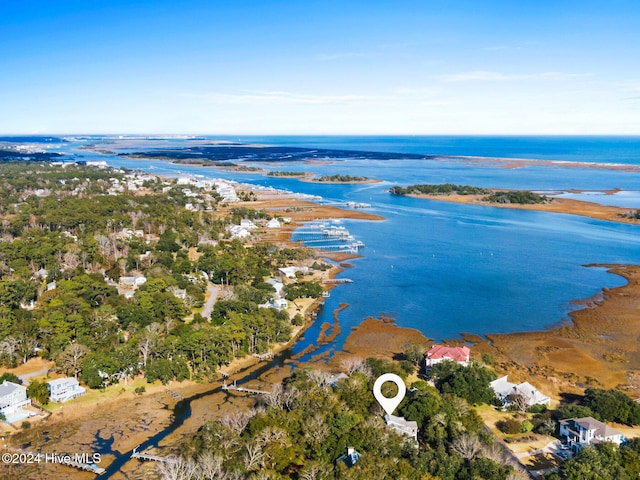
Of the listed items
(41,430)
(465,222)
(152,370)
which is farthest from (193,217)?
(41,430)

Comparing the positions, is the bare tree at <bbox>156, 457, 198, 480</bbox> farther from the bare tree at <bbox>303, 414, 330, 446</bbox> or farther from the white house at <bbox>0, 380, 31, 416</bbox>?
the white house at <bbox>0, 380, 31, 416</bbox>

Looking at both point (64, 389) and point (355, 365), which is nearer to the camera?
point (64, 389)

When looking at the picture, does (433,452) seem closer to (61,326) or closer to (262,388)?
(262,388)

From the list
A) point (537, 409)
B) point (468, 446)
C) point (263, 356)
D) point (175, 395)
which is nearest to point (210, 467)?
point (175, 395)

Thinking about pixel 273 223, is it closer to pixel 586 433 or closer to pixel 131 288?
pixel 131 288

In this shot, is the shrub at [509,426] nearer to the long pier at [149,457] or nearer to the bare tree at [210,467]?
the bare tree at [210,467]
